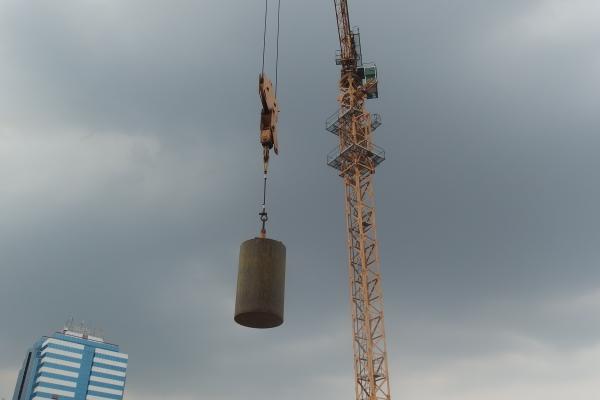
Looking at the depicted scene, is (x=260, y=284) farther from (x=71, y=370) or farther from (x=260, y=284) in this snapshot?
(x=71, y=370)

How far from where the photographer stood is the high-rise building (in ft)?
319

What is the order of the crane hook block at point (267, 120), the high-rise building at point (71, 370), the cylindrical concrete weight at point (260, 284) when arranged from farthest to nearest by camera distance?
the high-rise building at point (71, 370) → the crane hook block at point (267, 120) → the cylindrical concrete weight at point (260, 284)

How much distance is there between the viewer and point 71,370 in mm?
99188

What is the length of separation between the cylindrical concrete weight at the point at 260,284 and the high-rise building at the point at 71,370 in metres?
103

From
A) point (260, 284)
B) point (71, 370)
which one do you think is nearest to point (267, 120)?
point (260, 284)

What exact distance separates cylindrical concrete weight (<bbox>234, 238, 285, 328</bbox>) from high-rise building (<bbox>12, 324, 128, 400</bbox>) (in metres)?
103

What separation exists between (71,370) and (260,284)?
104376 mm

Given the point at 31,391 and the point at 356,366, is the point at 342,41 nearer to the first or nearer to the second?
the point at 356,366

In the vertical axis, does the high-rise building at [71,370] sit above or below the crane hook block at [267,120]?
above

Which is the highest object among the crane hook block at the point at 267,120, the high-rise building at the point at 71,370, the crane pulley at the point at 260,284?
the high-rise building at the point at 71,370

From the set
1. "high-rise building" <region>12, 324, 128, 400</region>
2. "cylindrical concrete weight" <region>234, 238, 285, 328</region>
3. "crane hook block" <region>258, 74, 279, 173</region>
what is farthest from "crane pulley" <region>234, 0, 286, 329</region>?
"high-rise building" <region>12, 324, 128, 400</region>

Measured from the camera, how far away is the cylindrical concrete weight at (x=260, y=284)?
670 cm

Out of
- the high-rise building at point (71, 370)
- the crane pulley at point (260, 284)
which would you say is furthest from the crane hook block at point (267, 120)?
the high-rise building at point (71, 370)

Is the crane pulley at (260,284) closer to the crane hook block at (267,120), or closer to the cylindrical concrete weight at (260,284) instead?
the cylindrical concrete weight at (260,284)
